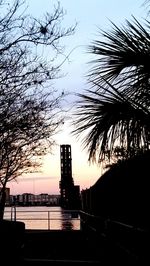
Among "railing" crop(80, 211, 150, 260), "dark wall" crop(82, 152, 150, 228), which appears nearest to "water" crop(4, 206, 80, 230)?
"dark wall" crop(82, 152, 150, 228)

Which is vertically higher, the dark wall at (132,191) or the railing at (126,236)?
the dark wall at (132,191)

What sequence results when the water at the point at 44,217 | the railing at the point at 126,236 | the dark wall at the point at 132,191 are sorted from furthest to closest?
the water at the point at 44,217, the railing at the point at 126,236, the dark wall at the point at 132,191

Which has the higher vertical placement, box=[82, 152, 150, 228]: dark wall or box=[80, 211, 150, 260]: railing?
box=[82, 152, 150, 228]: dark wall

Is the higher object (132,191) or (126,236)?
(132,191)

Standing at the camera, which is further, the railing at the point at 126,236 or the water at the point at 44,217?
the water at the point at 44,217

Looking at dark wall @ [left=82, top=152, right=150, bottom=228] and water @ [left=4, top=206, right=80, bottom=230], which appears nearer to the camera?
dark wall @ [left=82, top=152, right=150, bottom=228]

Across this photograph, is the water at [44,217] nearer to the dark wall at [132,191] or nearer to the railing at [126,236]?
the dark wall at [132,191]

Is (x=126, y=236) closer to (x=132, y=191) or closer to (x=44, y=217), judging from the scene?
(x=132, y=191)

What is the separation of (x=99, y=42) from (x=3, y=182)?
1311cm

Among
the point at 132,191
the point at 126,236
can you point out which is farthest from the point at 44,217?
the point at 132,191

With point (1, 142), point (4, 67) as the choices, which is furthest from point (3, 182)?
point (4, 67)

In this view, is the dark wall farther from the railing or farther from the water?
the water

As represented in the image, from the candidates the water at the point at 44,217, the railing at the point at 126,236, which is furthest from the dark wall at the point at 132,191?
the water at the point at 44,217

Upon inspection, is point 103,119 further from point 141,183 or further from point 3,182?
point 3,182
